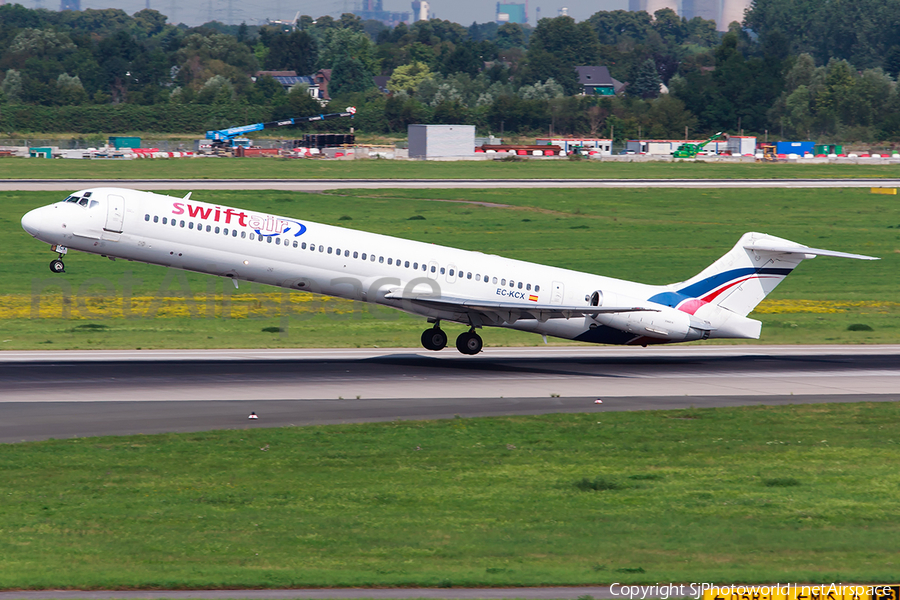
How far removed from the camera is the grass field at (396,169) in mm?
127062

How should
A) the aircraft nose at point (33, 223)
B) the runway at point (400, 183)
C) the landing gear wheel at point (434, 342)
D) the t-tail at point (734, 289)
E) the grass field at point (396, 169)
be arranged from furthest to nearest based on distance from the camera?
1. the grass field at point (396, 169)
2. the runway at point (400, 183)
3. the landing gear wheel at point (434, 342)
4. the t-tail at point (734, 289)
5. the aircraft nose at point (33, 223)

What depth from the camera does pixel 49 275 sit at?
2496 inches

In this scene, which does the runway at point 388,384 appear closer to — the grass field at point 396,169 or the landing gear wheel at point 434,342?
the landing gear wheel at point 434,342

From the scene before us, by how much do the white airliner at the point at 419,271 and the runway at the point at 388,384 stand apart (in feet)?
5.85

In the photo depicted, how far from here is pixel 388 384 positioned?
122 ft

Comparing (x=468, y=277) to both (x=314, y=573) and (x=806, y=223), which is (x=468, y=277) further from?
(x=806, y=223)

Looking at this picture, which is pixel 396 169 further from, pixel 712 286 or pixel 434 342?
pixel 712 286

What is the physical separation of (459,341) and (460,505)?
21785 millimetres

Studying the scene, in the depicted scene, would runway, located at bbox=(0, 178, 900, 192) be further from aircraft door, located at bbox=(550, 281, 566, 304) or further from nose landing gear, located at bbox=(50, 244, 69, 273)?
aircraft door, located at bbox=(550, 281, 566, 304)

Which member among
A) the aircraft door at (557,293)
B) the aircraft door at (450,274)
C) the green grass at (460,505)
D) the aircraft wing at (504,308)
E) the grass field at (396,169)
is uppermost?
the grass field at (396,169)

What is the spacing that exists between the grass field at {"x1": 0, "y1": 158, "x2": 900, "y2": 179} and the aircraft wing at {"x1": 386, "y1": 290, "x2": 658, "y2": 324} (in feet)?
277

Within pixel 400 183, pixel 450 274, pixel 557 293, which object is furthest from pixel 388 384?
pixel 400 183

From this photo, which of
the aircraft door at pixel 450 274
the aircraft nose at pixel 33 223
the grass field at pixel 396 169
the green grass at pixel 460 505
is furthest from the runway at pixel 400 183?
the green grass at pixel 460 505

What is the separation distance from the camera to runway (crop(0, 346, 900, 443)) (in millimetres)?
31141
